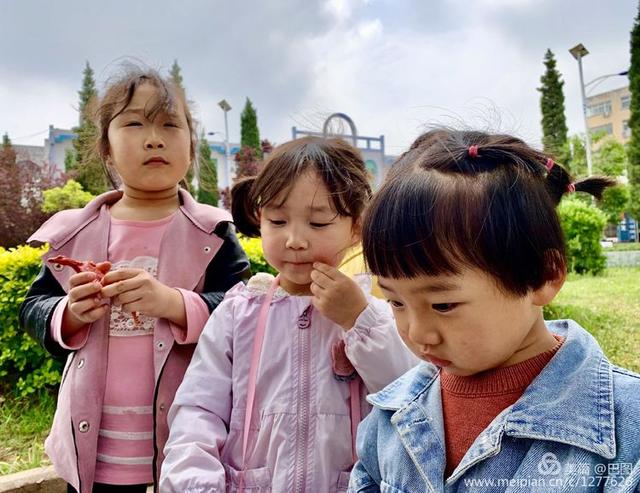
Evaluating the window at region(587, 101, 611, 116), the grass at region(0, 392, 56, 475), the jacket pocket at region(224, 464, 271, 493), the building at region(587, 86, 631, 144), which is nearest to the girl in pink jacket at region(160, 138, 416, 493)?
the jacket pocket at region(224, 464, 271, 493)

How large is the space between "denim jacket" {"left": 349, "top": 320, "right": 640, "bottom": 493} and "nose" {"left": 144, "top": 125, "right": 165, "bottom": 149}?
1.03 metres

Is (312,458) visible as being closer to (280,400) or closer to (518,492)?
(280,400)

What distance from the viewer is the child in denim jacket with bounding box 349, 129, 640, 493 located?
35.9 inches

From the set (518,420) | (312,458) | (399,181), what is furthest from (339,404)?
(399,181)

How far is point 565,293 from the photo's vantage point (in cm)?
575

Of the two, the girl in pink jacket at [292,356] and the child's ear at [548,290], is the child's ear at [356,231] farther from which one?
the child's ear at [548,290]

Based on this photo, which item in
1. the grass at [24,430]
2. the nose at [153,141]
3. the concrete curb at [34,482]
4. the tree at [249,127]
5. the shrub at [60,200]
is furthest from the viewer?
the tree at [249,127]

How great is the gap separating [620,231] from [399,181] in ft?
91.0

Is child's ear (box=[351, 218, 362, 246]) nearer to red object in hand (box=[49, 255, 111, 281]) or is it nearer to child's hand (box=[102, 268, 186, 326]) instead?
child's hand (box=[102, 268, 186, 326])

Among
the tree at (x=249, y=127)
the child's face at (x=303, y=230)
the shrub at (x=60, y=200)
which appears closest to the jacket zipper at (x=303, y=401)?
the child's face at (x=303, y=230)

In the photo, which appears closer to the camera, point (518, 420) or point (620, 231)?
point (518, 420)

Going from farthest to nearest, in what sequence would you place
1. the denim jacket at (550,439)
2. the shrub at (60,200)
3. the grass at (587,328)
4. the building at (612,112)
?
the building at (612,112), the shrub at (60,200), the grass at (587,328), the denim jacket at (550,439)

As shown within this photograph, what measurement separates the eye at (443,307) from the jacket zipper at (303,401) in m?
0.49

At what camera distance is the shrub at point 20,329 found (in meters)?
3.62
